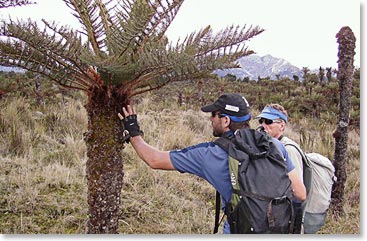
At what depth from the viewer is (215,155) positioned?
1.64 meters

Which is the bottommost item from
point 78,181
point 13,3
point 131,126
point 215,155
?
point 78,181

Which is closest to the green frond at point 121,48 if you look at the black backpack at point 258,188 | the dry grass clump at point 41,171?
the black backpack at point 258,188

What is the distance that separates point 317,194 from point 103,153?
3.57ft

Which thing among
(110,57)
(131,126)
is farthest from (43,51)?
(131,126)

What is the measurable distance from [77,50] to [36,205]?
1220 mm

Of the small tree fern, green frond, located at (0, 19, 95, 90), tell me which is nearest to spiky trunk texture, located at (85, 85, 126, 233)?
the small tree fern

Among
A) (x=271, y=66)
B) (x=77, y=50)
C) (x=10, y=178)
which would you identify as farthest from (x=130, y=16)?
(x=271, y=66)

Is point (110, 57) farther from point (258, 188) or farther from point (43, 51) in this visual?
point (258, 188)

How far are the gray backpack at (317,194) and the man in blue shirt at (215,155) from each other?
0.39 meters

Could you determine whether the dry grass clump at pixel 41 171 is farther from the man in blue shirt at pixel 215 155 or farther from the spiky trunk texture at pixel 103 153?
the man in blue shirt at pixel 215 155

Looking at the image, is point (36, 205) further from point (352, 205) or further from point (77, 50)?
point (352, 205)

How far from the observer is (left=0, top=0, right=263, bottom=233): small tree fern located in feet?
5.85

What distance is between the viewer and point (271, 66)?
3.47 meters

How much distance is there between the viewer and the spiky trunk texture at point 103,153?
77.1 inches
